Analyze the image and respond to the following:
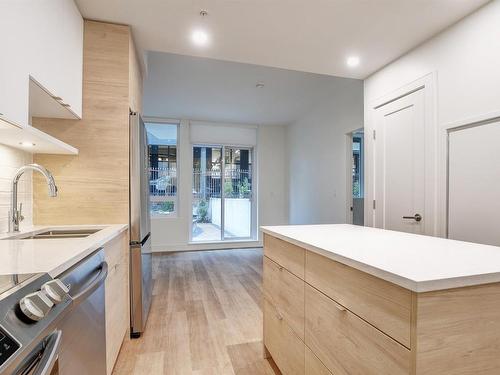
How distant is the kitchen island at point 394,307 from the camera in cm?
77

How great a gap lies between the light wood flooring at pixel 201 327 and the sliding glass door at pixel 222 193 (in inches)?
71.5

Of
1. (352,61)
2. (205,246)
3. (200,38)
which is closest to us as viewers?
(200,38)

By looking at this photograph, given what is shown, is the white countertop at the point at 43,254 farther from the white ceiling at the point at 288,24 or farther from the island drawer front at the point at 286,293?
the white ceiling at the point at 288,24

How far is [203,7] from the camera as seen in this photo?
1.93 meters

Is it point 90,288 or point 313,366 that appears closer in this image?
point 90,288

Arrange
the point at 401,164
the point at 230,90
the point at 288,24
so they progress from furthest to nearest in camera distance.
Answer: the point at 230,90 < the point at 401,164 < the point at 288,24

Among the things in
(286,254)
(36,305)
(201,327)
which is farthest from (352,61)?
(36,305)

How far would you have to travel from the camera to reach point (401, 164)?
262 centimetres

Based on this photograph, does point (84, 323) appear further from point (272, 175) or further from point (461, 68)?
point (272, 175)

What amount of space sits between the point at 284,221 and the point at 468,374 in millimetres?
5534

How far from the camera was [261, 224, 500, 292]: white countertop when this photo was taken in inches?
31.0

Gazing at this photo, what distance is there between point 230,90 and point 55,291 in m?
3.74

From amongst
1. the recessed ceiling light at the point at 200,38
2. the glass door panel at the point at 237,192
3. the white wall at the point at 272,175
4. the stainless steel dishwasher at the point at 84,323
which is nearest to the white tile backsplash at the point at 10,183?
the stainless steel dishwasher at the point at 84,323

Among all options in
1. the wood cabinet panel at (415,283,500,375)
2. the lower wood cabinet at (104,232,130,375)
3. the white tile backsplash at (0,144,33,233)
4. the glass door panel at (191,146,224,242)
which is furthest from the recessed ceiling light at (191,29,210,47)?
the glass door panel at (191,146,224,242)
